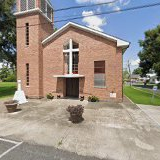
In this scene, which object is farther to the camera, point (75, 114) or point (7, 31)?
point (7, 31)

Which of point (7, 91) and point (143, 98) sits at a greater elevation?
point (7, 91)

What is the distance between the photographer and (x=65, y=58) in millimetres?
17656

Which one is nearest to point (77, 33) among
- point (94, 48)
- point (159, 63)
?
point (94, 48)

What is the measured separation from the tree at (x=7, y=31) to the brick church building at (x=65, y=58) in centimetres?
575

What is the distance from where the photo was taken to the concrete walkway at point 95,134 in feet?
18.4

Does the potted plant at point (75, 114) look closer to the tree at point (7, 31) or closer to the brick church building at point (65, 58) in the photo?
the brick church building at point (65, 58)

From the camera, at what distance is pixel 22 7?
1806cm

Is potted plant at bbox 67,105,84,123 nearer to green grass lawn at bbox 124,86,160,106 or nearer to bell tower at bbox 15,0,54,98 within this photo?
green grass lawn at bbox 124,86,160,106

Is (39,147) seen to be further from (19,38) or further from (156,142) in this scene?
(19,38)

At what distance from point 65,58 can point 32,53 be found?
3974 millimetres

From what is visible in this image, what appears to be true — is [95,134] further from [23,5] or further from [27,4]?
[23,5]

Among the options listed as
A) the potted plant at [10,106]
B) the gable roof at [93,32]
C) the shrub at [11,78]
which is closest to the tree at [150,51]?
the gable roof at [93,32]

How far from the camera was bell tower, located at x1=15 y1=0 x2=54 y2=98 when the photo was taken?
1745 cm

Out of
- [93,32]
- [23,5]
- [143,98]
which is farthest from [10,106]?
[143,98]
